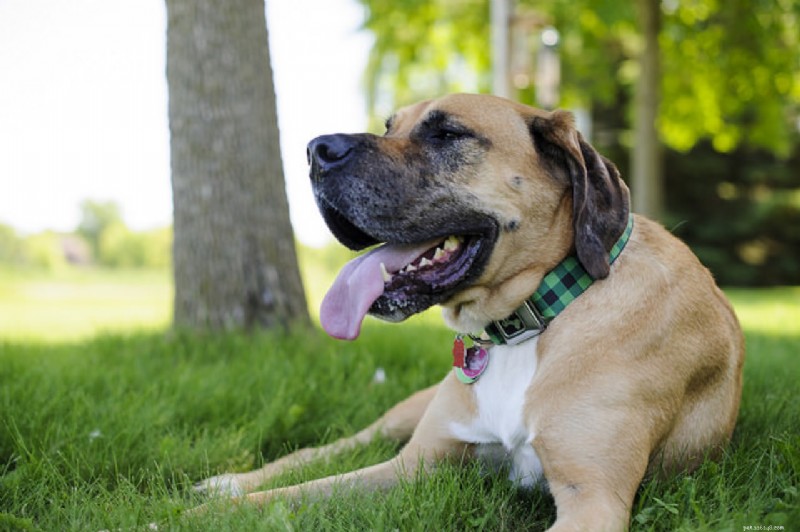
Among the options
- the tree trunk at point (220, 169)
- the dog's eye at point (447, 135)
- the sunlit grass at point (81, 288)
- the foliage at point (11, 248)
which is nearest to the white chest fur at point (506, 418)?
the dog's eye at point (447, 135)

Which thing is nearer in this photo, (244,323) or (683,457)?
(683,457)

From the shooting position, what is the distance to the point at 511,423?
290 cm

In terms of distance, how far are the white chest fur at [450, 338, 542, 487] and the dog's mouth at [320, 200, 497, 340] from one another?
339mm

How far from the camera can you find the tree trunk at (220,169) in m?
5.27

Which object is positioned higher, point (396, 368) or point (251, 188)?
point (251, 188)

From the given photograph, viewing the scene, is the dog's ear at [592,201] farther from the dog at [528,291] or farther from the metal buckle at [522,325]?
the metal buckle at [522,325]

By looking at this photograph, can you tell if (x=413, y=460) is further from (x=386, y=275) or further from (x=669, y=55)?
(x=669, y=55)

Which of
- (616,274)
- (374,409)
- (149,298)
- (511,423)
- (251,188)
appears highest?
(251,188)

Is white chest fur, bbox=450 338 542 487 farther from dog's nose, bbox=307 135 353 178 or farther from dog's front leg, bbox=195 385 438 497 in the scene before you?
dog's nose, bbox=307 135 353 178

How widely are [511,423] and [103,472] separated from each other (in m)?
1.66

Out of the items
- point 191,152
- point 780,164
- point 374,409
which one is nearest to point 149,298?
point 191,152

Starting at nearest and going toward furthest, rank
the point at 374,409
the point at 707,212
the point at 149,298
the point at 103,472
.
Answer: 1. the point at 103,472
2. the point at 374,409
3. the point at 149,298
4. the point at 707,212

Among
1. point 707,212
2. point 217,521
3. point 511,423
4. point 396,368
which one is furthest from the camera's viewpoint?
point 707,212

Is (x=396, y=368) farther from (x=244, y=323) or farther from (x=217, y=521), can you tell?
(x=217, y=521)
